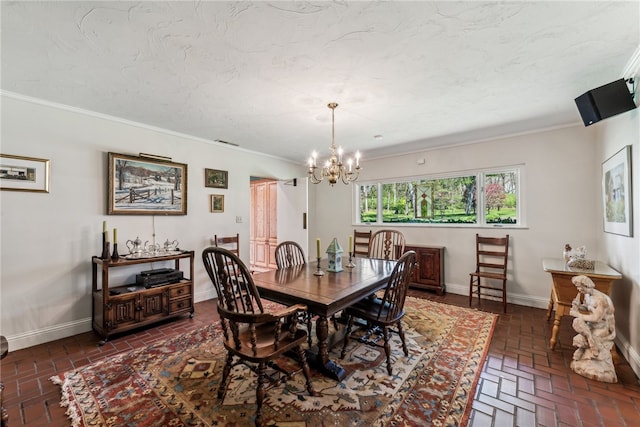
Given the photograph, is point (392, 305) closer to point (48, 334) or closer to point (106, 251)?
point (106, 251)

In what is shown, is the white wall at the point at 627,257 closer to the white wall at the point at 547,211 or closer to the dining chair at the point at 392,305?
the white wall at the point at 547,211

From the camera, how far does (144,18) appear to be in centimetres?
157

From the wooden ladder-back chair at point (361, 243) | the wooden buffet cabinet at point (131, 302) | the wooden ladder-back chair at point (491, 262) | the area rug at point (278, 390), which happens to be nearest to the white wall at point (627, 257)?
the wooden ladder-back chair at point (491, 262)

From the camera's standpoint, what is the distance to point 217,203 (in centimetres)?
421

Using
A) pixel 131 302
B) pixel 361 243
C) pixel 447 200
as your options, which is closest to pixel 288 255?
pixel 131 302

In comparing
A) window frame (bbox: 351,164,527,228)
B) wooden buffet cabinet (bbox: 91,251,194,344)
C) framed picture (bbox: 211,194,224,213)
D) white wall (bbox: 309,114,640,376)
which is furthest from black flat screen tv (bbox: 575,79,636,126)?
framed picture (bbox: 211,194,224,213)

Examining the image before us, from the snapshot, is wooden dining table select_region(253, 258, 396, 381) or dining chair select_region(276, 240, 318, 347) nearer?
wooden dining table select_region(253, 258, 396, 381)

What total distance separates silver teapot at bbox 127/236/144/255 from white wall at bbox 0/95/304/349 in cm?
7

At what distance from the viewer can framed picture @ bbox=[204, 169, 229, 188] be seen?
4.08m

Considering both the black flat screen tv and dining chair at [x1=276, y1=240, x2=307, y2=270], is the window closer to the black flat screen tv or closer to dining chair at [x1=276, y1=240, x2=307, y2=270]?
the black flat screen tv

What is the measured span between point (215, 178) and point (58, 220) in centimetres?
186

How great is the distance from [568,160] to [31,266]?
613 centimetres

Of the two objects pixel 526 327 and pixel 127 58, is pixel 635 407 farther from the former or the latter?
pixel 127 58

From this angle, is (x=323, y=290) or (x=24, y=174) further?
(x=24, y=174)
